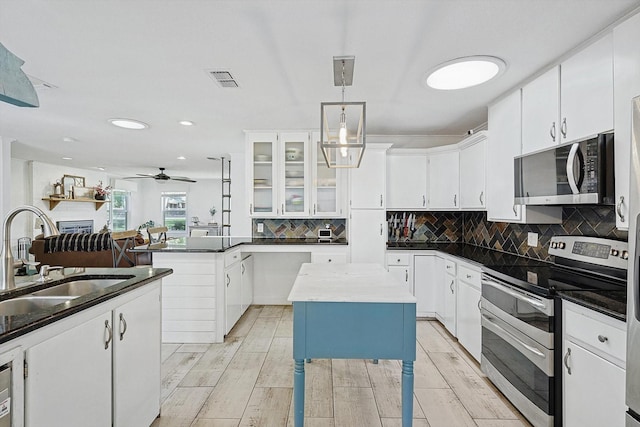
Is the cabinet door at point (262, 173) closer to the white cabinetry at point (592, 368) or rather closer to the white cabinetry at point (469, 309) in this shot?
the white cabinetry at point (469, 309)

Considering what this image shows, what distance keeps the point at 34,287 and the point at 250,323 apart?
2448 mm

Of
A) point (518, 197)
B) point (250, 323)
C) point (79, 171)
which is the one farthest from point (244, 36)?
point (79, 171)

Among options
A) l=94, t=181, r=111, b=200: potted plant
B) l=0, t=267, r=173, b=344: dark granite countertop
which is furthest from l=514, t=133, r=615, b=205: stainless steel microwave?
l=94, t=181, r=111, b=200: potted plant

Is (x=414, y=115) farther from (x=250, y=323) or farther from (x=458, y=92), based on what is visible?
(x=250, y=323)

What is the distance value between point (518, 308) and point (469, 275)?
2.79 ft

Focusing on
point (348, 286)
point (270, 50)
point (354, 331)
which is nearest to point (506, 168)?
point (348, 286)

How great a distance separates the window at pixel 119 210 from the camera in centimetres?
966

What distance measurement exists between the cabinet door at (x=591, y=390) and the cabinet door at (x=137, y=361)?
229cm

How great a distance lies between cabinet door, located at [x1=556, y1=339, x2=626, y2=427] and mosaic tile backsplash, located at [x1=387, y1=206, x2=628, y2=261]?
0.91 m

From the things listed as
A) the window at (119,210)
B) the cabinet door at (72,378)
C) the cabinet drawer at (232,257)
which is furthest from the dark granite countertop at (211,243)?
the window at (119,210)

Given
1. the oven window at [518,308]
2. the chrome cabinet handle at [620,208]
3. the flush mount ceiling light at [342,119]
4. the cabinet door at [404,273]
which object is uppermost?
the flush mount ceiling light at [342,119]

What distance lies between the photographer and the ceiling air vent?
241 cm

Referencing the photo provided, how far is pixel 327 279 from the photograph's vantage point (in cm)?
218

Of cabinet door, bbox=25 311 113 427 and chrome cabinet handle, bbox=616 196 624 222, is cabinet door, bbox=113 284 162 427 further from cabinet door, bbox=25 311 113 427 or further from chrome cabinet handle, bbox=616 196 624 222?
chrome cabinet handle, bbox=616 196 624 222
